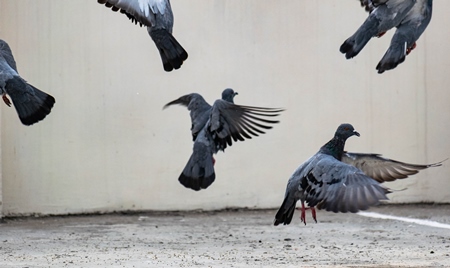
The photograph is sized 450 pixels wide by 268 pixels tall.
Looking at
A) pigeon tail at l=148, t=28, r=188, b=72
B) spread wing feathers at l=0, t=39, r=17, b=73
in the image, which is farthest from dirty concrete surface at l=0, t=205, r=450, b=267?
pigeon tail at l=148, t=28, r=188, b=72

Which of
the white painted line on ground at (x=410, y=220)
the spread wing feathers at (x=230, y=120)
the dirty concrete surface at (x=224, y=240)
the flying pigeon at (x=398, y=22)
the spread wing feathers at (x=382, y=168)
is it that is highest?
the flying pigeon at (x=398, y=22)

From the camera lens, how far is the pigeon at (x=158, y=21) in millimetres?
6129

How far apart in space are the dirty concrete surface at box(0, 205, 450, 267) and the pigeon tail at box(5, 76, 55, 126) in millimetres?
1905

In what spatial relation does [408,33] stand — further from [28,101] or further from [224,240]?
[224,240]

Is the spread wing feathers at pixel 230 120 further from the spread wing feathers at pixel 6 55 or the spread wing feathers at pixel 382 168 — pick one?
the spread wing feathers at pixel 6 55

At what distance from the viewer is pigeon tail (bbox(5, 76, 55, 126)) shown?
20.8 feet

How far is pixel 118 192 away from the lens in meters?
11.4

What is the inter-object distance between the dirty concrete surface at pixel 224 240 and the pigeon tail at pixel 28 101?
1905 mm

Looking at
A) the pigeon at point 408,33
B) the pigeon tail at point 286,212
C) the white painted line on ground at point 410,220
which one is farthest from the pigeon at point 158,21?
the white painted line on ground at point 410,220

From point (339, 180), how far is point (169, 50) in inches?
51.9

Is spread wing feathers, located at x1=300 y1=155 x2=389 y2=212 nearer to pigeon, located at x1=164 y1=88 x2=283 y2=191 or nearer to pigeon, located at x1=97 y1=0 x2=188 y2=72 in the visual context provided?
pigeon, located at x1=164 y1=88 x2=283 y2=191

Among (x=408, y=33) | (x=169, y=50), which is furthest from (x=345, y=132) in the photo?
(x=169, y=50)

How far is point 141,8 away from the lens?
6.28 meters

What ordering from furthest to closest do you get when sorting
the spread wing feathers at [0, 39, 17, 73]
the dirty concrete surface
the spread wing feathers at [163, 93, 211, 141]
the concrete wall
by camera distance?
the concrete wall, the dirty concrete surface, the spread wing feathers at [163, 93, 211, 141], the spread wing feathers at [0, 39, 17, 73]
